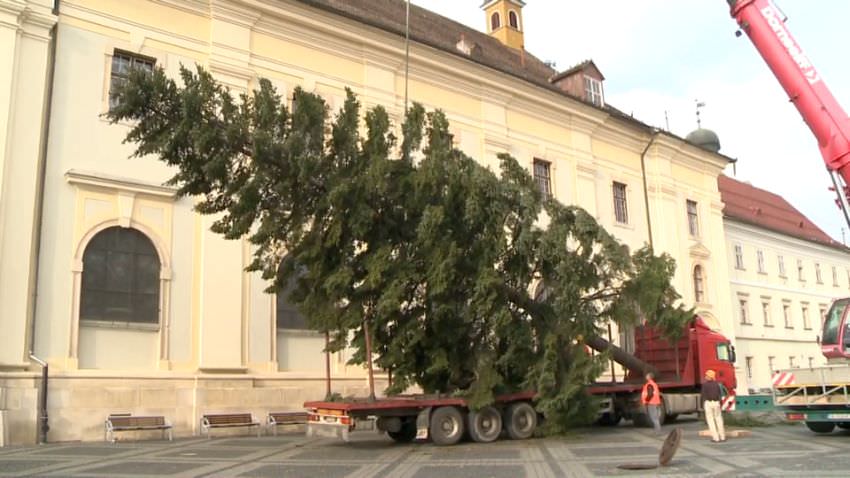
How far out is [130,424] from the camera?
17.3 metres

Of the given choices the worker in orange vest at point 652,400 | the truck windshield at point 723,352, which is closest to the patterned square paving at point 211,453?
the worker in orange vest at point 652,400

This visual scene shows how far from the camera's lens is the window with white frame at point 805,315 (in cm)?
4497

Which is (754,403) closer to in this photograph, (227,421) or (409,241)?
(409,241)

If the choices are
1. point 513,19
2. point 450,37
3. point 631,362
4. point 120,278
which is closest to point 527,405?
point 631,362

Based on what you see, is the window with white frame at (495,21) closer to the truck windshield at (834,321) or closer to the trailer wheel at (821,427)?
the truck windshield at (834,321)

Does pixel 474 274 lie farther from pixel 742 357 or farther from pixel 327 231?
pixel 742 357

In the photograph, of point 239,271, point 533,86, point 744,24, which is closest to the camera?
point 744,24

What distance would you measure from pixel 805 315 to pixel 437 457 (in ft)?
129

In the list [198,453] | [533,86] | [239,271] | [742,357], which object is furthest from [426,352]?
[742,357]

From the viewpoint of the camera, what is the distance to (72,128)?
1817cm

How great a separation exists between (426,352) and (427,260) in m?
2.00

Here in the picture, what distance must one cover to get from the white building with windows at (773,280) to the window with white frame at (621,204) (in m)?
10.1

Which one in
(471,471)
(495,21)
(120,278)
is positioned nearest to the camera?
(471,471)

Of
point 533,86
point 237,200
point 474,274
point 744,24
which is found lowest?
point 474,274
